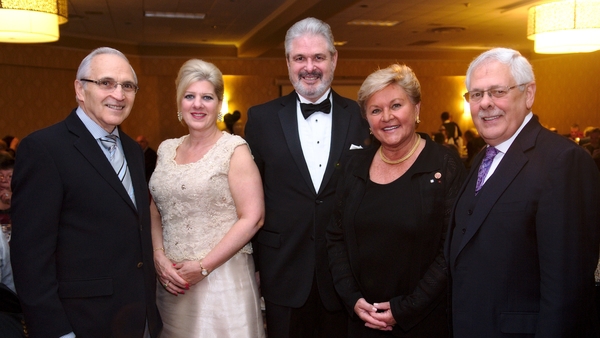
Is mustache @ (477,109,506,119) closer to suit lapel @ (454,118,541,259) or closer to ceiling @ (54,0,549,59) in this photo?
suit lapel @ (454,118,541,259)

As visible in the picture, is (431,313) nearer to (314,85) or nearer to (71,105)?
(314,85)

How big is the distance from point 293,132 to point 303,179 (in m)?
0.24

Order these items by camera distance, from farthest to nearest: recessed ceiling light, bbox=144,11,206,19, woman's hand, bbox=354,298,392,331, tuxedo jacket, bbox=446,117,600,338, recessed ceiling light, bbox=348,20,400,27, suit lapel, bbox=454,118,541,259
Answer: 1. recessed ceiling light, bbox=348,20,400,27
2. recessed ceiling light, bbox=144,11,206,19
3. woman's hand, bbox=354,298,392,331
4. suit lapel, bbox=454,118,541,259
5. tuxedo jacket, bbox=446,117,600,338

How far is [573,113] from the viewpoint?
1355 cm

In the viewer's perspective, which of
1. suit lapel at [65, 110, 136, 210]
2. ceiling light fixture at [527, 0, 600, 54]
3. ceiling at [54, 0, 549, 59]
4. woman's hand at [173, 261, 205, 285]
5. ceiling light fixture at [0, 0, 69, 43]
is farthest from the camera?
ceiling at [54, 0, 549, 59]

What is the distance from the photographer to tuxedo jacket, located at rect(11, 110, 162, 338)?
5.52 ft

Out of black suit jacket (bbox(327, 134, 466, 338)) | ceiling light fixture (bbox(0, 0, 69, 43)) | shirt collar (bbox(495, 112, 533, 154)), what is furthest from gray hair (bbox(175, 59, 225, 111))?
ceiling light fixture (bbox(0, 0, 69, 43))

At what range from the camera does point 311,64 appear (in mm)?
2410

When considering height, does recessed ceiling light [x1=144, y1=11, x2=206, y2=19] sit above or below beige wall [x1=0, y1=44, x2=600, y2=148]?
above

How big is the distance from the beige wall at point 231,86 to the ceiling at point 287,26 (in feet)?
1.34

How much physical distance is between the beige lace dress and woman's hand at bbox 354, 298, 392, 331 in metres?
0.54

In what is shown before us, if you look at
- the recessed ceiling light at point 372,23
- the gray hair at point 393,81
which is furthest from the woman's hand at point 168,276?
the recessed ceiling light at point 372,23

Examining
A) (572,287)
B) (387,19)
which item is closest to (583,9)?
(387,19)

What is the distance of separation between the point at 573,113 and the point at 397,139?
44.4 feet
